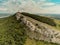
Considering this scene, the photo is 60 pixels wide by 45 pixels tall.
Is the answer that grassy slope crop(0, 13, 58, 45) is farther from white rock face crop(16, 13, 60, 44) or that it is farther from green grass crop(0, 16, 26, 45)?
white rock face crop(16, 13, 60, 44)

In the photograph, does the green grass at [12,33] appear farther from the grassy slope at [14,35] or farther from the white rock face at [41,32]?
A: the white rock face at [41,32]

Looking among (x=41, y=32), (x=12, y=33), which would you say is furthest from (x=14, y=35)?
(x=41, y=32)

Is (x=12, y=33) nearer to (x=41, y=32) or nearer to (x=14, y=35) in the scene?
(x=14, y=35)

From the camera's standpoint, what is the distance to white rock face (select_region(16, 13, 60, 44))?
3056 inches

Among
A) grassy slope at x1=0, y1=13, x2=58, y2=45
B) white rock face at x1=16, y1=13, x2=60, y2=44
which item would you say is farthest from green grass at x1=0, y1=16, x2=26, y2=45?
white rock face at x1=16, y1=13, x2=60, y2=44

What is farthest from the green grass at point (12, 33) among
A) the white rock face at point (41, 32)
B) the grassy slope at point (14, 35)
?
the white rock face at point (41, 32)

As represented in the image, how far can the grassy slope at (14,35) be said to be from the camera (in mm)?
73250

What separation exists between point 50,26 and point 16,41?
57.7 feet

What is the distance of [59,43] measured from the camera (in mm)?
75438

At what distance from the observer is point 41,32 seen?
79.4 metres

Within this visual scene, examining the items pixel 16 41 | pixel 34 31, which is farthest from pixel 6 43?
pixel 34 31

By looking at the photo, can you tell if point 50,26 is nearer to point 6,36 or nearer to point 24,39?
point 24,39

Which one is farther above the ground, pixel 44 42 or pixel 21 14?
pixel 21 14

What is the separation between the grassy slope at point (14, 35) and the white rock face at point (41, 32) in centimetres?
246
